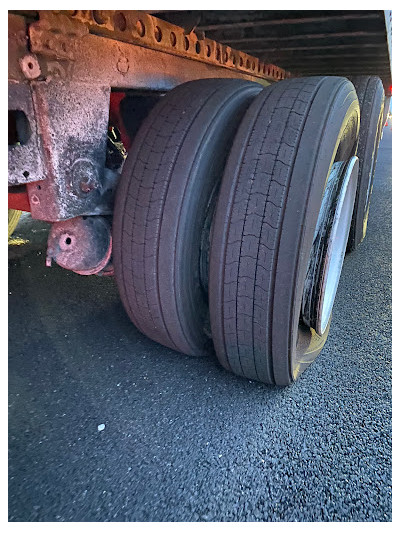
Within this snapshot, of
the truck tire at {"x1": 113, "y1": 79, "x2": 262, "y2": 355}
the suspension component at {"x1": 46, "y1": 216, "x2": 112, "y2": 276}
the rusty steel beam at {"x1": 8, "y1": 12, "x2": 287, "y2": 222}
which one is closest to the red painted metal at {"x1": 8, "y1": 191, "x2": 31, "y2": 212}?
the rusty steel beam at {"x1": 8, "y1": 12, "x2": 287, "y2": 222}

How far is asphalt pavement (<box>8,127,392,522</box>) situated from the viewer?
1001 millimetres

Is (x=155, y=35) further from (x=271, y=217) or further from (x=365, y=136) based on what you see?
(x=365, y=136)

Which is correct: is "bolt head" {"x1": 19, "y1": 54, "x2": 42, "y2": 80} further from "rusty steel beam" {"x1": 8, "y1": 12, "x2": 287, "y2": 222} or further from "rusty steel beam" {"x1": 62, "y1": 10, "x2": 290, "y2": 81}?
"rusty steel beam" {"x1": 62, "y1": 10, "x2": 290, "y2": 81}

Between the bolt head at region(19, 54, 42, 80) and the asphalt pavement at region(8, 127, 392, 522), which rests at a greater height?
the bolt head at region(19, 54, 42, 80)

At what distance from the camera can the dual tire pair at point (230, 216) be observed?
1186 millimetres

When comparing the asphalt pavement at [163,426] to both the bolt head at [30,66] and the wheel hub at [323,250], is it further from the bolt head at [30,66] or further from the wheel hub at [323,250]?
the bolt head at [30,66]

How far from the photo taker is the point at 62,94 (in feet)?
3.80

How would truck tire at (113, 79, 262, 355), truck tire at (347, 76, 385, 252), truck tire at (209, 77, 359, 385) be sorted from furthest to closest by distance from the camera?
truck tire at (347, 76, 385, 252)
truck tire at (113, 79, 262, 355)
truck tire at (209, 77, 359, 385)

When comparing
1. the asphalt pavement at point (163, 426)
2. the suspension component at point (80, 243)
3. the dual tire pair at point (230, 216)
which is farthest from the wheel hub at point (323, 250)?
the suspension component at point (80, 243)

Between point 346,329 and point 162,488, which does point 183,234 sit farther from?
point 346,329

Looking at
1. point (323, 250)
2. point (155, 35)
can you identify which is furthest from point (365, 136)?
point (155, 35)

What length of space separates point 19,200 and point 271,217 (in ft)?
2.47

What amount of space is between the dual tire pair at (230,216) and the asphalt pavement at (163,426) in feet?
0.40

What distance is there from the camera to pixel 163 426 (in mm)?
1255
